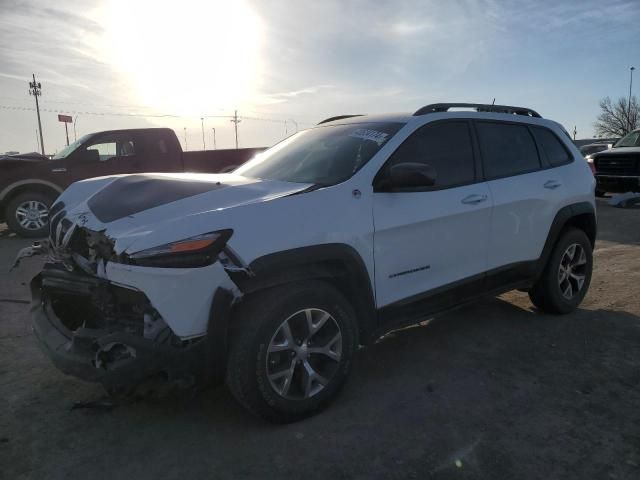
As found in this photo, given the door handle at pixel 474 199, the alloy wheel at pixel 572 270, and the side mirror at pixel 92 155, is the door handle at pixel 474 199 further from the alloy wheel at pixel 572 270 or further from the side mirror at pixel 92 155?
the side mirror at pixel 92 155

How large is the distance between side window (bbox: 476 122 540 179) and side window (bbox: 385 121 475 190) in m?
0.18

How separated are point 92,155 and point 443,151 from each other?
7.92 m

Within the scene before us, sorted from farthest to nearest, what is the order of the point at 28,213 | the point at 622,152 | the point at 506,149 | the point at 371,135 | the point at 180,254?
the point at 622,152 → the point at 28,213 → the point at 506,149 → the point at 371,135 → the point at 180,254

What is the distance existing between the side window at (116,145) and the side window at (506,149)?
7601mm

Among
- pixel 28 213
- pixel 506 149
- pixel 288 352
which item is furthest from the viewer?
pixel 28 213

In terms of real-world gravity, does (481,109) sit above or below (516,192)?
above

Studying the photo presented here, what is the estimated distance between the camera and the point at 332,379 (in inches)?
119

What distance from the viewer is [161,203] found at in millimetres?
2922

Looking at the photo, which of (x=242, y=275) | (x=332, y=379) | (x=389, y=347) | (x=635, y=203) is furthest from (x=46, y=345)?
(x=635, y=203)

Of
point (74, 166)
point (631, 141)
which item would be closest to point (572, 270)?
point (74, 166)

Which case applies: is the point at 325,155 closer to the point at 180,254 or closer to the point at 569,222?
the point at 180,254

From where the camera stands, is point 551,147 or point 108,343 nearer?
point 108,343

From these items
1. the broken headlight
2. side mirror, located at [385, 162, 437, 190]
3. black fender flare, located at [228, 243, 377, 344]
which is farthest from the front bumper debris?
side mirror, located at [385, 162, 437, 190]

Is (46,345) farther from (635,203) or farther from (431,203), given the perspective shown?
(635,203)
